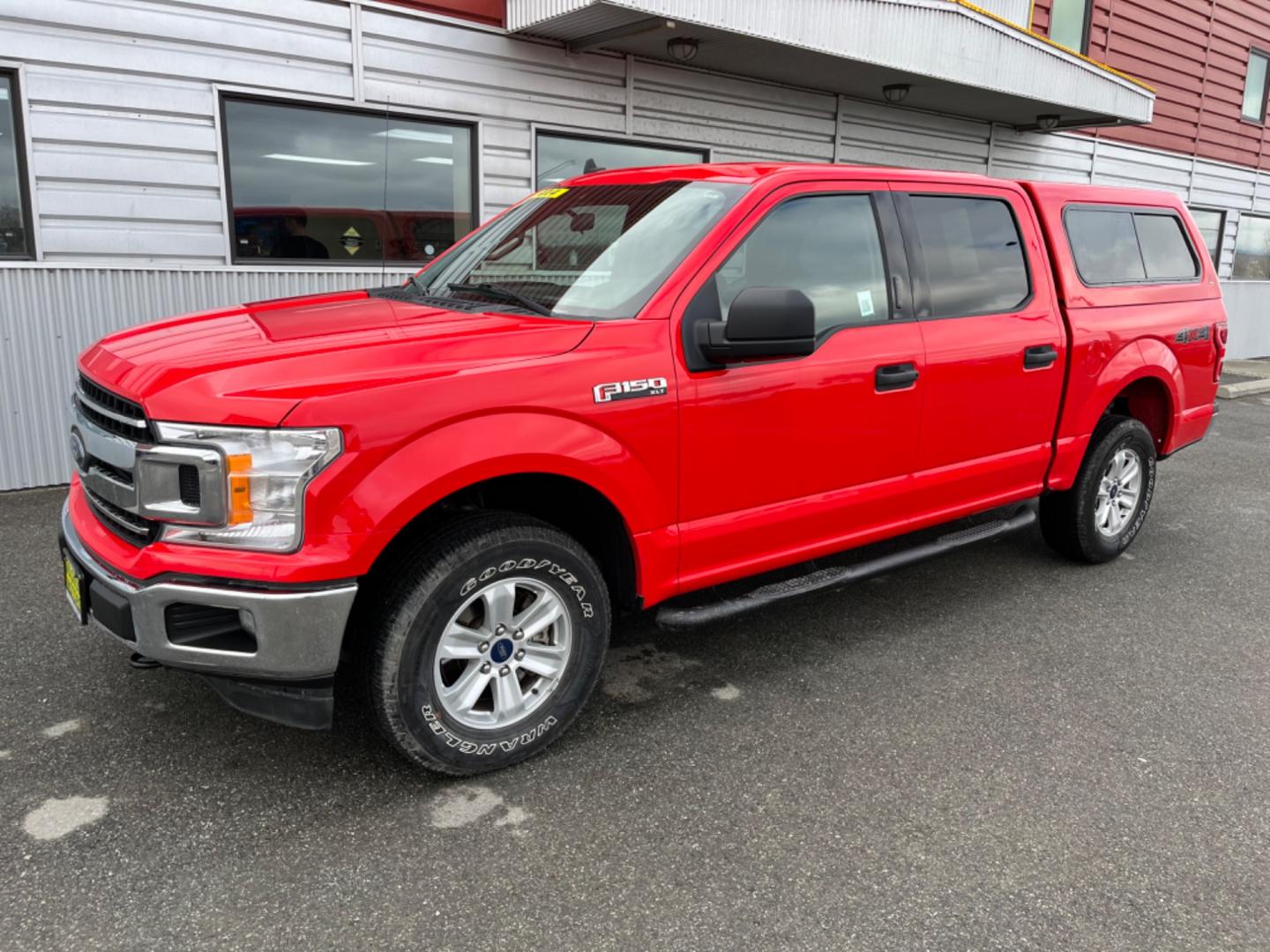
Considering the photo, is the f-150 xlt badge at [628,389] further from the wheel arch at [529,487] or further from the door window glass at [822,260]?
the door window glass at [822,260]

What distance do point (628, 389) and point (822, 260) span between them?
3.63 feet

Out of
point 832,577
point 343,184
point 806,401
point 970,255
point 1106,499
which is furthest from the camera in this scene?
point 343,184

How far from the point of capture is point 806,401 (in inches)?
136

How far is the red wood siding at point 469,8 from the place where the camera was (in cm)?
710

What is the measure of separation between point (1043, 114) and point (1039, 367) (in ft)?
28.4

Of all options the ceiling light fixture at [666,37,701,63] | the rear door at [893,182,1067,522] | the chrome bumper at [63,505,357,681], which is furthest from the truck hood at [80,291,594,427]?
the ceiling light fixture at [666,37,701,63]

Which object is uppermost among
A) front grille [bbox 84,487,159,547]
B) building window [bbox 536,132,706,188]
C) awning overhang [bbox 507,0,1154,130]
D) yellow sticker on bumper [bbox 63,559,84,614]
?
awning overhang [bbox 507,0,1154,130]

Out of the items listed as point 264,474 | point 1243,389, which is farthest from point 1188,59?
point 264,474

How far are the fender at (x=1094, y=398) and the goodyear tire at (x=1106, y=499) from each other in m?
0.12

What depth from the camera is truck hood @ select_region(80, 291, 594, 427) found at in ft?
8.18

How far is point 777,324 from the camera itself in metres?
3.04

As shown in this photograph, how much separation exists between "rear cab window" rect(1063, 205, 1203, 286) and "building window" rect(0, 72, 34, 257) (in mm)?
6122

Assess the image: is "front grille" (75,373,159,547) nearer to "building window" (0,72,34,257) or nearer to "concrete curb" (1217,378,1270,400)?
"building window" (0,72,34,257)

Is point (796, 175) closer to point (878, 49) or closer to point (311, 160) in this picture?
point (311, 160)
